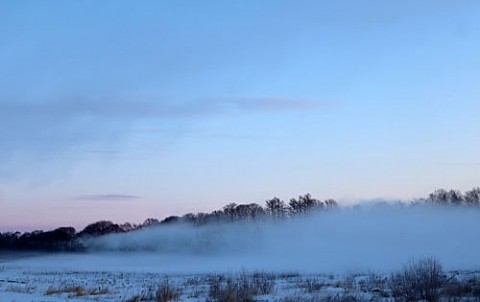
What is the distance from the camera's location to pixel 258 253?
124 metres

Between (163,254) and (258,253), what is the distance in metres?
28.4

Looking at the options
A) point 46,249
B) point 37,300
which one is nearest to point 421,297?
point 37,300

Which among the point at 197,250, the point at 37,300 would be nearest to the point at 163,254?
the point at 197,250

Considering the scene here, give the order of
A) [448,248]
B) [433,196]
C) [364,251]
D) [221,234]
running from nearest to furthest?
1. [448,248]
2. [364,251]
3. [433,196]
4. [221,234]

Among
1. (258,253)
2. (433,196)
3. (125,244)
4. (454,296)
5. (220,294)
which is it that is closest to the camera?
(454,296)

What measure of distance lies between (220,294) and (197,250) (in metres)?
121

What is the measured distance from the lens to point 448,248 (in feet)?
239

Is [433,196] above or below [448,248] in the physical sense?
above

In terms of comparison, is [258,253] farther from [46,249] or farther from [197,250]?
[46,249]

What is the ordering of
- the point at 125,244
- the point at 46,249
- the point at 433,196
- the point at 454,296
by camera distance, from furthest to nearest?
the point at 46,249 < the point at 125,244 < the point at 433,196 < the point at 454,296

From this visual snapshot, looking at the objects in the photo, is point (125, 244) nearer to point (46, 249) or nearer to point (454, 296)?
point (46, 249)

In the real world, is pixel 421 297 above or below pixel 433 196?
below

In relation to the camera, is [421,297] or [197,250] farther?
[197,250]

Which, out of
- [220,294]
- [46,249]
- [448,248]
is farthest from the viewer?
[46,249]
